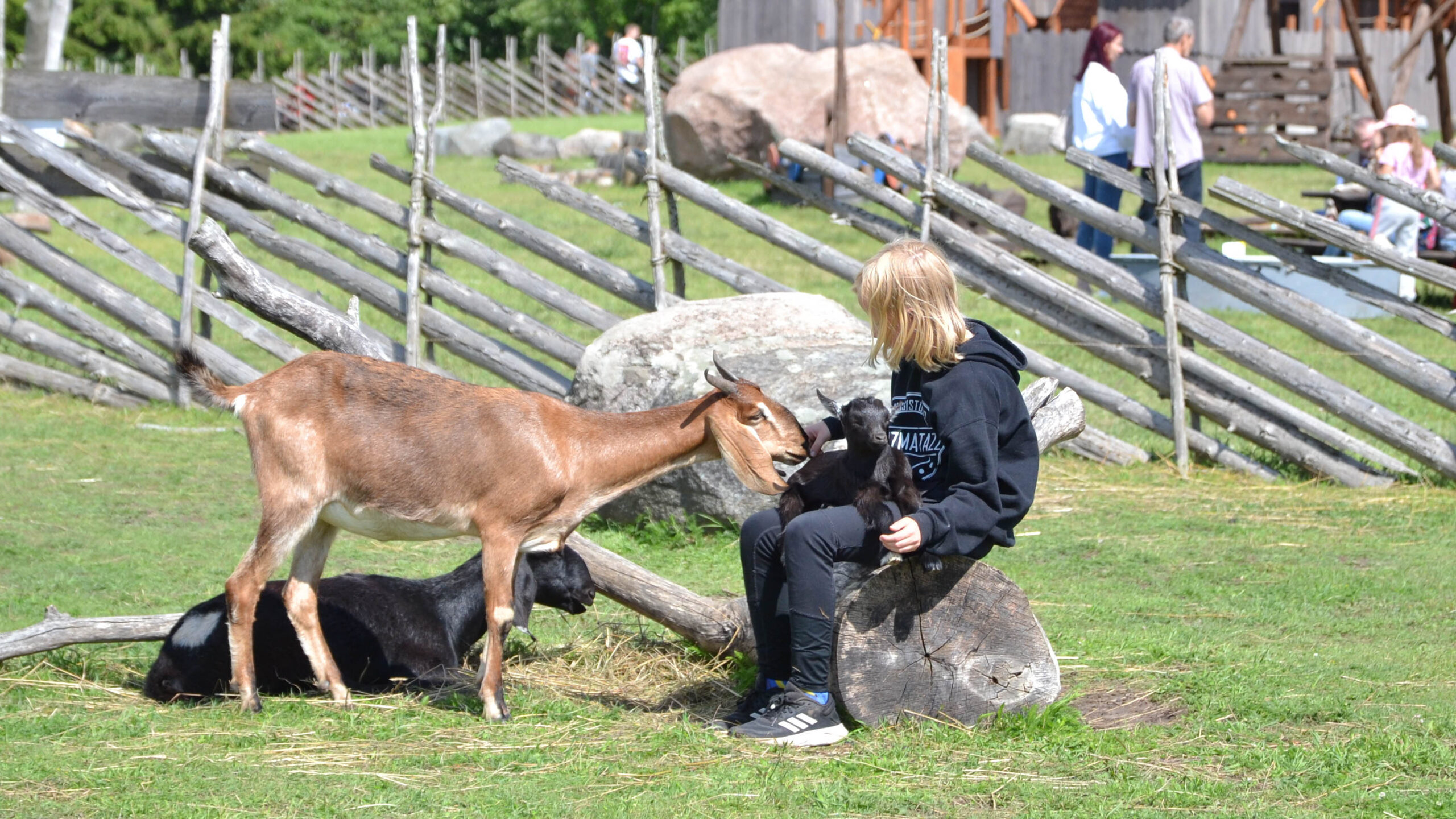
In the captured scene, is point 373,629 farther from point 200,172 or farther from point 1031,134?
point 1031,134

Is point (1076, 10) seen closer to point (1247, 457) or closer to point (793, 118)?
point (793, 118)

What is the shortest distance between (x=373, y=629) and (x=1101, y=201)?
8.55 meters

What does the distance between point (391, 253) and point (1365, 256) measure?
246 inches

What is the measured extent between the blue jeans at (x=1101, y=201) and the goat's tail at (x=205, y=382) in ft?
24.8

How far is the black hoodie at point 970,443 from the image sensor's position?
452cm

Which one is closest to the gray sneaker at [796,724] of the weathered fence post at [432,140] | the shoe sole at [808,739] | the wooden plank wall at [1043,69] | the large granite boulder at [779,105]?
the shoe sole at [808,739]

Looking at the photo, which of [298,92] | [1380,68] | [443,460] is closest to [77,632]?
[443,460]

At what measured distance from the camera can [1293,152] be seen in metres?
7.95

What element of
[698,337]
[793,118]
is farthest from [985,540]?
[793,118]

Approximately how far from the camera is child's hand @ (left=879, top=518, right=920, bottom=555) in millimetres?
4379

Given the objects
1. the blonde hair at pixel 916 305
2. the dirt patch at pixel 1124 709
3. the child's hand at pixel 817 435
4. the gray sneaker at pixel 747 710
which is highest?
the blonde hair at pixel 916 305

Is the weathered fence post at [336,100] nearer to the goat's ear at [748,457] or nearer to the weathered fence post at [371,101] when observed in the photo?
the weathered fence post at [371,101]

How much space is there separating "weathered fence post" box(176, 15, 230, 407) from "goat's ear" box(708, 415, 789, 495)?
246 inches

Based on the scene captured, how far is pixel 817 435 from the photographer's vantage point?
5.16 meters
